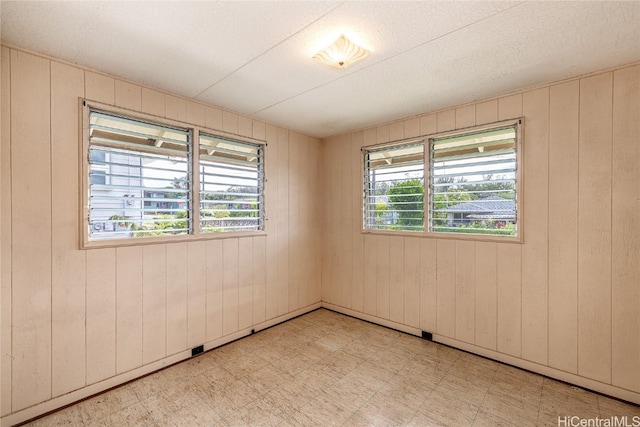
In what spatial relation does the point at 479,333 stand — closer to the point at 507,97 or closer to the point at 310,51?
the point at 507,97

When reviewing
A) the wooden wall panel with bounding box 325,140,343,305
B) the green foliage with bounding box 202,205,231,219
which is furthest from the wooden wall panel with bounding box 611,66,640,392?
the green foliage with bounding box 202,205,231,219

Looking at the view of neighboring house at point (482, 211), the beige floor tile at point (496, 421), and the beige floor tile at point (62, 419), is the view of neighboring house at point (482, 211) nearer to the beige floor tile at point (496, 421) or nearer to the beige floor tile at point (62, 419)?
the beige floor tile at point (496, 421)

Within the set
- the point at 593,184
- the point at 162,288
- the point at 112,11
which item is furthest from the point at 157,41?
the point at 593,184

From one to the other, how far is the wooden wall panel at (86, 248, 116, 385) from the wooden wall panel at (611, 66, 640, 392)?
3.71m

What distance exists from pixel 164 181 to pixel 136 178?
0.71 ft

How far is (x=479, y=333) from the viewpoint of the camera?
8.71 ft

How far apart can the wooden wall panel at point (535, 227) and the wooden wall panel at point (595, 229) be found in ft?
0.70

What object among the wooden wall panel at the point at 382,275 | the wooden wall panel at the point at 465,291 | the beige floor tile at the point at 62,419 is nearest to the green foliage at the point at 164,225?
the beige floor tile at the point at 62,419

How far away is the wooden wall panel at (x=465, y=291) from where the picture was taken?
2689 mm

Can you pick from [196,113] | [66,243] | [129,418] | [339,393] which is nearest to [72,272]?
[66,243]

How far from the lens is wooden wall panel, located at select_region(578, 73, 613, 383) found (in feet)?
6.79

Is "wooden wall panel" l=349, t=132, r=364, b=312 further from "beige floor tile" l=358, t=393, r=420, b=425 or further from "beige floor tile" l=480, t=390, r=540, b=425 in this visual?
"beige floor tile" l=480, t=390, r=540, b=425

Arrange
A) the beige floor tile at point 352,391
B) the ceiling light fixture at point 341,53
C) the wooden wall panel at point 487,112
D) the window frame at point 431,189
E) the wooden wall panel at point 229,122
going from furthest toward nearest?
the wooden wall panel at point 229,122 → the wooden wall panel at point 487,112 → the window frame at point 431,189 → the beige floor tile at point 352,391 → the ceiling light fixture at point 341,53

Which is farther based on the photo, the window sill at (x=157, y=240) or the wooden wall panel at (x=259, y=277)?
the wooden wall panel at (x=259, y=277)
